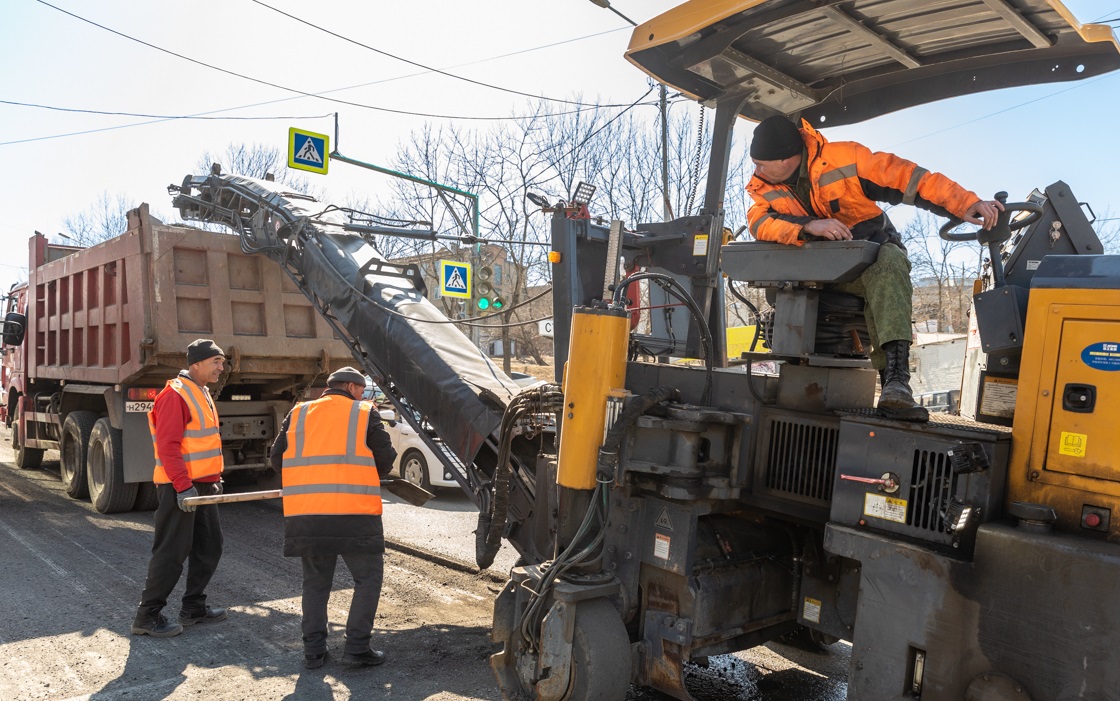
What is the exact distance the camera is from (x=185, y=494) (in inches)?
199

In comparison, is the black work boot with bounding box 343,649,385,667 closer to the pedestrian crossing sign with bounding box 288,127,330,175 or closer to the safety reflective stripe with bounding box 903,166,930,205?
the safety reflective stripe with bounding box 903,166,930,205

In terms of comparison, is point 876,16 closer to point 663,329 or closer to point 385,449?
point 663,329

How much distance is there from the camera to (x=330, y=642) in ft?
16.0

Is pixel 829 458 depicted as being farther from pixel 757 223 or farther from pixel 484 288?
pixel 484 288

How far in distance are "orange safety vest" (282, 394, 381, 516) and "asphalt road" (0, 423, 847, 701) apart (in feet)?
2.78

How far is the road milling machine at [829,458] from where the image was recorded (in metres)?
2.60

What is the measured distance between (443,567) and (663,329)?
2.59m

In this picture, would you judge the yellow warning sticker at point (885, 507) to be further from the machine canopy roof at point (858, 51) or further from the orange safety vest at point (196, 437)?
the orange safety vest at point (196, 437)

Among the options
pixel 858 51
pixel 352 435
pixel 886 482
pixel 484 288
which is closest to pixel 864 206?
pixel 858 51

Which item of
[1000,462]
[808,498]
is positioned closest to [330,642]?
[808,498]

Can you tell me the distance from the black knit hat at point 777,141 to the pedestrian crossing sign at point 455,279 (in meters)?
10.6

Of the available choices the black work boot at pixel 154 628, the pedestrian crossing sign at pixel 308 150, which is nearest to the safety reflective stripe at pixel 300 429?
the black work boot at pixel 154 628

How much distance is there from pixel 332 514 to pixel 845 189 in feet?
9.91

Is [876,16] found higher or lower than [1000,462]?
higher
